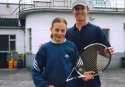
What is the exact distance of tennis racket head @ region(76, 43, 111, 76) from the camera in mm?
4598

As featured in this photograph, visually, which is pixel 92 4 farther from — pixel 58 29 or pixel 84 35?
pixel 58 29

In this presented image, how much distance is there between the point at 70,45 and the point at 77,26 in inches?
22.2

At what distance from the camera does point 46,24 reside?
24422 mm

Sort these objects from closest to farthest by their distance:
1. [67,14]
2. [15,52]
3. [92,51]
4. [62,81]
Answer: [62,81], [92,51], [67,14], [15,52]

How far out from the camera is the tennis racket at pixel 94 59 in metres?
4.59

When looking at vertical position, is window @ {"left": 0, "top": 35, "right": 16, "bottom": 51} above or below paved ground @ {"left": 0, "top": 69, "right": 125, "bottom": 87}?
above

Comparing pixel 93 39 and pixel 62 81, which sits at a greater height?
pixel 93 39

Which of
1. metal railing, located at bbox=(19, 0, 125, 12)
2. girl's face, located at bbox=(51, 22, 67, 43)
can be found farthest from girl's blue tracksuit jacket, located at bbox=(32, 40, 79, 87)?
metal railing, located at bbox=(19, 0, 125, 12)

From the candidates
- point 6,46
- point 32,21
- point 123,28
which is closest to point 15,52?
point 6,46

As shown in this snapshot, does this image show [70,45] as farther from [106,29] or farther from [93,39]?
[106,29]

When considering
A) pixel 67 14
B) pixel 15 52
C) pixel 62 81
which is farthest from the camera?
pixel 15 52

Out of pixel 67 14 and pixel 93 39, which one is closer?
pixel 93 39

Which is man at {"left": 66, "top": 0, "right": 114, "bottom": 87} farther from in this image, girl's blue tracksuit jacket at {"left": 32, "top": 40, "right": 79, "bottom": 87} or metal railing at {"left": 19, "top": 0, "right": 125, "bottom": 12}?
metal railing at {"left": 19, "top": 0, "right": 125, "bottom": 12}

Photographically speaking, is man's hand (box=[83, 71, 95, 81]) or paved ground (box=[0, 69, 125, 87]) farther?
paved ground (box=[0, 69, 125, 87])
